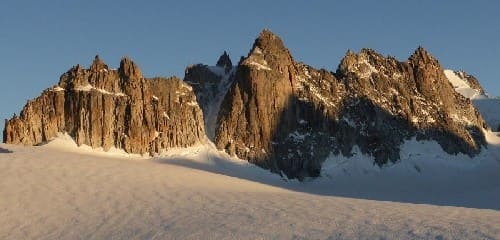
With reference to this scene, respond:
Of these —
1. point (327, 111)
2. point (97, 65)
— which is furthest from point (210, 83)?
point (97, 65)

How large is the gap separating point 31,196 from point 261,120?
2540 inches

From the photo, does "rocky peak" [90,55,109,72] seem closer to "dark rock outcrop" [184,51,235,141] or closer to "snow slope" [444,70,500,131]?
"dark rock outcrop" [184,51,235,141]

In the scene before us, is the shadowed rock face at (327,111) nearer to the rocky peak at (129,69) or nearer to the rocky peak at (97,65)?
the rocky peak at (129,69)

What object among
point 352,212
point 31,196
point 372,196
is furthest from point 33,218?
point 372,196

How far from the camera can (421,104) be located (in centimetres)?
12744

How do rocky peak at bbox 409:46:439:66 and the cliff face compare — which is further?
rocky peak at bbox 409:46:439:66

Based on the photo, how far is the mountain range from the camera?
85000mm

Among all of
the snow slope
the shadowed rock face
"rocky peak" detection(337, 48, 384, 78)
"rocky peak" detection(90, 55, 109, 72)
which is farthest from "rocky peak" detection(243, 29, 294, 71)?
the snow slope

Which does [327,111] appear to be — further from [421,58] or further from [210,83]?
[421,58]

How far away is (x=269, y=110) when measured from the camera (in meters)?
106

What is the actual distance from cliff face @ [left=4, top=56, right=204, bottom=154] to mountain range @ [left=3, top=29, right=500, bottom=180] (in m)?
0.13

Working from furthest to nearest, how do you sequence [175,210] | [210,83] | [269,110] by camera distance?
[210,83]
[269,110]
[175,210]

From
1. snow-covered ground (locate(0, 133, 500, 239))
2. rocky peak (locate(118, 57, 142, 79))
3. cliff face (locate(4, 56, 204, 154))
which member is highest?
rocky peak (locate(118, 57, 142, 79))

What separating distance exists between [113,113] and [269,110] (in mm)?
27644
